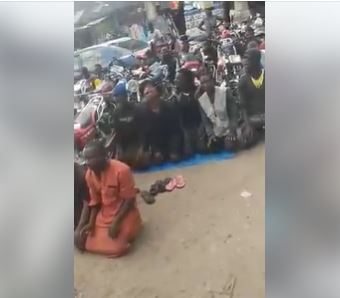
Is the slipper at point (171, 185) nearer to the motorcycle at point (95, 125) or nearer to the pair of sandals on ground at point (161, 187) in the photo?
the pair of sandals on ground at point (161, 187)

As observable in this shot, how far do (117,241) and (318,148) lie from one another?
0.60 metres

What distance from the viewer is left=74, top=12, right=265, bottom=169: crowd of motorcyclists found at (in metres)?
1.27

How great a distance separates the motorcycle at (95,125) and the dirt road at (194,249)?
0.14 meters

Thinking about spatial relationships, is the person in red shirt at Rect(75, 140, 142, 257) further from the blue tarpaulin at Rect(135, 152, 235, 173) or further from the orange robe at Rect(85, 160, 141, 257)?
the blue tarpaulin at Rect(135, 152, 235, 173)

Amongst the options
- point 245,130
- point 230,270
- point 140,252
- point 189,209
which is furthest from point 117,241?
point 245,130

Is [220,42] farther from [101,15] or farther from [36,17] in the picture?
[36,17]

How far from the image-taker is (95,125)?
4.14 feet

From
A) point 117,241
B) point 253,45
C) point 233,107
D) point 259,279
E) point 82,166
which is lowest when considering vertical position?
point 259,279

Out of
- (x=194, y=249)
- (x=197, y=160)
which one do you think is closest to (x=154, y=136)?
(x=197, y=160)

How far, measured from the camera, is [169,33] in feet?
4.17

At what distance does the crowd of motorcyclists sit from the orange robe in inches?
1.8

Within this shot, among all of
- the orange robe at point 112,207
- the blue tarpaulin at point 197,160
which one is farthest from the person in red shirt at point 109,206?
the blue tarpaulin at point 197,160

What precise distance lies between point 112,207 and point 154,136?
0.23 metres

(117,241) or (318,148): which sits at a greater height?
(318,148)
